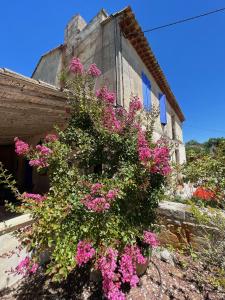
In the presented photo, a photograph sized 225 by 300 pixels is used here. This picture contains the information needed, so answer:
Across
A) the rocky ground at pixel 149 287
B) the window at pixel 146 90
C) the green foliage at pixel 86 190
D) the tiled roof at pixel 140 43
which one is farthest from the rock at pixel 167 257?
the tiled roof at pixel 140 43

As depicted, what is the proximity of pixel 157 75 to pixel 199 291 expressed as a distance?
8.83 metres

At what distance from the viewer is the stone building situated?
401cm

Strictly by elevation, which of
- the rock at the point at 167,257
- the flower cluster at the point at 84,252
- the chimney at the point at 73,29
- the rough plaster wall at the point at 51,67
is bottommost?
the rock at the point at 167,257

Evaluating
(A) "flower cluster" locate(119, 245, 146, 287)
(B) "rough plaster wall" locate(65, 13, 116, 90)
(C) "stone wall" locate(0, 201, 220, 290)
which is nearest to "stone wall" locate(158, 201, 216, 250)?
(C) "stone wall" locate(0, 201, 220, 290)

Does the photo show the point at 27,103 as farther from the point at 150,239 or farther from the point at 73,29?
the point at 73,29

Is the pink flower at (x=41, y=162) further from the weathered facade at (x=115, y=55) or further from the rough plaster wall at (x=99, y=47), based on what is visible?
the rough plaster wall at (x=99, y=47)

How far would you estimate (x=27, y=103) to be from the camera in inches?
169

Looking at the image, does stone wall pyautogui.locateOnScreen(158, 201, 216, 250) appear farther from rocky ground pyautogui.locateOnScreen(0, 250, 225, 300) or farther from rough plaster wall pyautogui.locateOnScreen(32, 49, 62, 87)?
rough plaster wall pyautogui.locateOnScreen(32, 49, 62, 87)

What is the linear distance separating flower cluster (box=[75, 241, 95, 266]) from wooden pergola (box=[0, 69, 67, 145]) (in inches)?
105

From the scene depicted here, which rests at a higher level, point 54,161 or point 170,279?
point 54,161

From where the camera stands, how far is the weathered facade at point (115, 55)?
21.6 ft

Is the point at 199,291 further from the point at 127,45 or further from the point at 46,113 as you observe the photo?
the point at 127,45

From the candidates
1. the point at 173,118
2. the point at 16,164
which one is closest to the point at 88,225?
the point at 16,164

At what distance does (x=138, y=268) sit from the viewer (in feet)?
10.7
